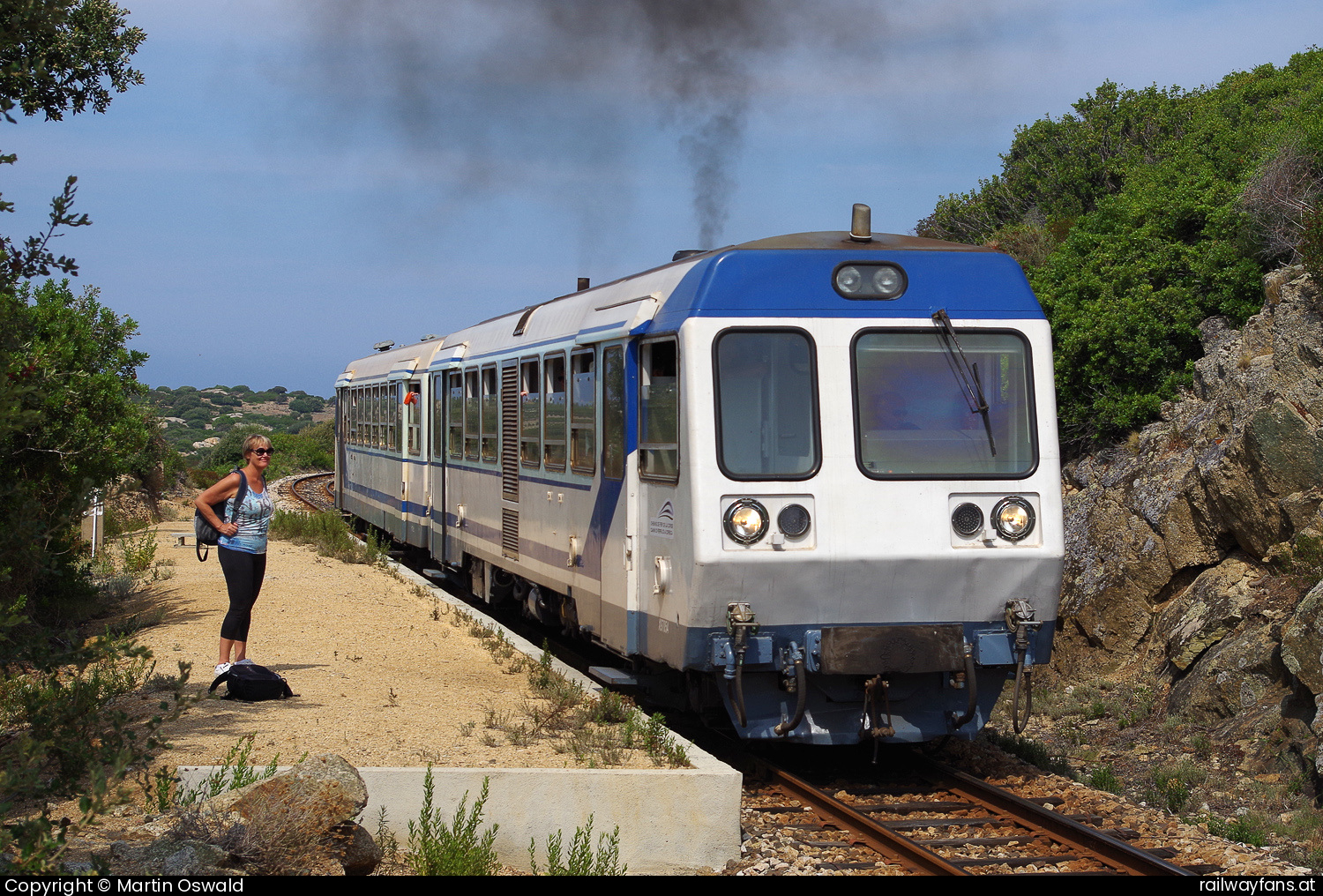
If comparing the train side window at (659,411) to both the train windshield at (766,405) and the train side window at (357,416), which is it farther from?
the train side window at (357,416)

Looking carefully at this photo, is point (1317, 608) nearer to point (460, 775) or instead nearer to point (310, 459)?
point (460, 775)

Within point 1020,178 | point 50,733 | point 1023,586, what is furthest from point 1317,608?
point 1020,178

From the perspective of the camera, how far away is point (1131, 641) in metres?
14.0

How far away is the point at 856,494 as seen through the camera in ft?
25.0

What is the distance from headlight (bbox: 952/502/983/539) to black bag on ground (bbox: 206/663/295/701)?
459cm

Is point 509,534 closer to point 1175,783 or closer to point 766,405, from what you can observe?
point 766,405

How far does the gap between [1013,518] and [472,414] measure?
24.8 feet

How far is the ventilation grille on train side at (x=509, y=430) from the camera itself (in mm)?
12055

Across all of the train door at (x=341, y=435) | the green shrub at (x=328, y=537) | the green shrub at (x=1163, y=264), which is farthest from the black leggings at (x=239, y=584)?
the train door at (x=341, y=435)

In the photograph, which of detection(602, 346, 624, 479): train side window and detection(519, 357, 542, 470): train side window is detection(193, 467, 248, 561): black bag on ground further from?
detection(519, 357, 542, 470): train side window

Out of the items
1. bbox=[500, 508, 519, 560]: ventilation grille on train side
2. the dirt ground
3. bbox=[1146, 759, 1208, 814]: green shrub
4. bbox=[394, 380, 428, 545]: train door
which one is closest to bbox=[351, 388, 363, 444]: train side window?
bbox=[394, 380, 428, 545]: train door

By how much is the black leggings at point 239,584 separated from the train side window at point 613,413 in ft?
7.97

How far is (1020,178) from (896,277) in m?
23.3

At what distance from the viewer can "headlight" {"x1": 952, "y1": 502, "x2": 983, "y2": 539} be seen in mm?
7730
